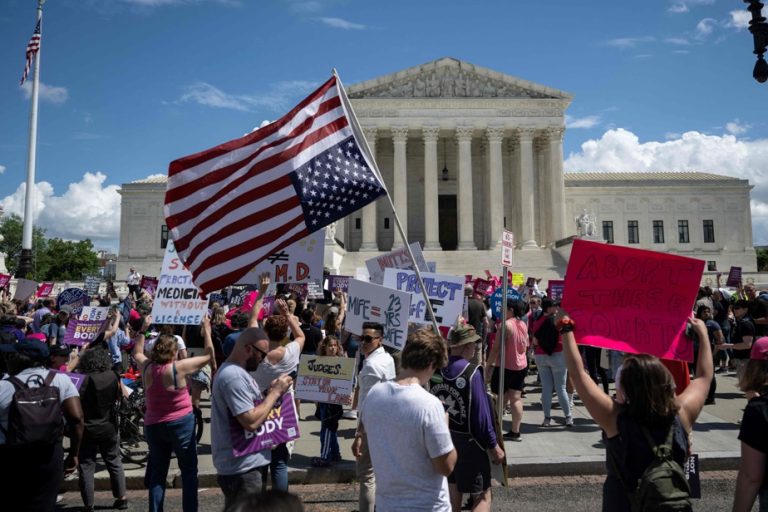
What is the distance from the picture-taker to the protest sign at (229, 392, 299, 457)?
449 centimetres

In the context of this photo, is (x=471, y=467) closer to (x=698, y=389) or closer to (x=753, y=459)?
(x=698, y=389)

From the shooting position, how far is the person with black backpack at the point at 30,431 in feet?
14.4

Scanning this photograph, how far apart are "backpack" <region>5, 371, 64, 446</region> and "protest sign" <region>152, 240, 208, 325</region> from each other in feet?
8.11

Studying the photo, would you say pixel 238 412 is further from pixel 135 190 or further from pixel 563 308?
pixel 135 190

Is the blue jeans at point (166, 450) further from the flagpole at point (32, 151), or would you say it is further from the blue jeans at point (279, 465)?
the flagpole at point (32, 151)

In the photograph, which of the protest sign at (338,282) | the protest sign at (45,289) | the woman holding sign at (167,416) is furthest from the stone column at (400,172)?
the woman holding sign at (167,416)

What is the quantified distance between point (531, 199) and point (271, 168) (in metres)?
42.8

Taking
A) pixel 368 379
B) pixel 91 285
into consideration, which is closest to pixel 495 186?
pixel 91 285

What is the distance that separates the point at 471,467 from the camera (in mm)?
4574

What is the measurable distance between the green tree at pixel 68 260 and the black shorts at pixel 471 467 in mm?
95863

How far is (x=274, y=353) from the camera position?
555 centimetres

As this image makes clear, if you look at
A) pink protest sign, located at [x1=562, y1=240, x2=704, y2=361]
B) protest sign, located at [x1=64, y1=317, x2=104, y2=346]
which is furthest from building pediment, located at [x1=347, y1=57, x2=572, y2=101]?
pink protest sign, located at [x1=562, y1=240, x2=704, y2=361]

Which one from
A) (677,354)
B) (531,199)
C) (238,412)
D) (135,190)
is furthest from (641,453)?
(135,190)

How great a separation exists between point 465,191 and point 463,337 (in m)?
42.5
